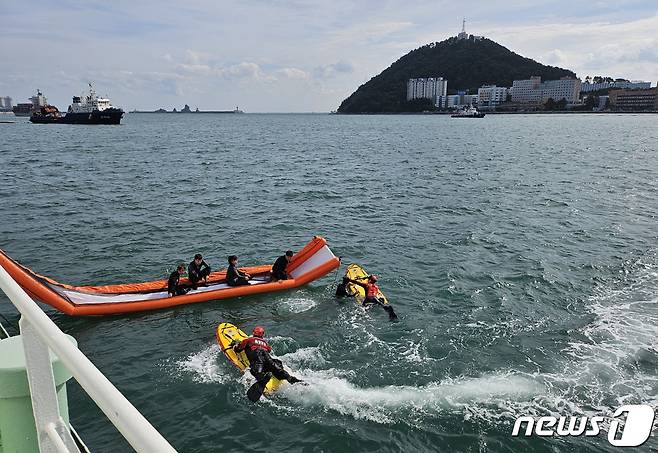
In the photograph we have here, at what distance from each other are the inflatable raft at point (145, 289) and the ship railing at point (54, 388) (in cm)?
1279

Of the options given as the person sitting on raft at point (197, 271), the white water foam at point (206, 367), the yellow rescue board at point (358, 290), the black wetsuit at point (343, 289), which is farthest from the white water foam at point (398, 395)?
the person sitting on raft at point (197, 271)

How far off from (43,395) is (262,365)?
9013mm

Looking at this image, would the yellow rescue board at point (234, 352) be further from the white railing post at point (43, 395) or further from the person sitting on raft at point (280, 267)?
the white railing post at point (43, 395)

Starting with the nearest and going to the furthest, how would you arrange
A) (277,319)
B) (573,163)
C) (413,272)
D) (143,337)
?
1. (143,337)
2. (277,319)
3. (413,272)
4. (573,163)

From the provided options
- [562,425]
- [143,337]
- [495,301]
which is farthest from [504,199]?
[143,337]

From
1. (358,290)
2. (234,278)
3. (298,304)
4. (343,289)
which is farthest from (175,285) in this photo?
(358,290)

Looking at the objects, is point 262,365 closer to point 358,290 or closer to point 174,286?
point 174,286

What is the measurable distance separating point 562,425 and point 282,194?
26.9 meters

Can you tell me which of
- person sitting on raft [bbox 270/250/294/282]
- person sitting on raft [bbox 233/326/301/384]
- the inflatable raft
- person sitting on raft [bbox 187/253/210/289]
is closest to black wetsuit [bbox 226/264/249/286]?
the inflatable raft

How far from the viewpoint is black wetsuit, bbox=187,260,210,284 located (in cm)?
1578

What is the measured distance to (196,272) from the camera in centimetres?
1589

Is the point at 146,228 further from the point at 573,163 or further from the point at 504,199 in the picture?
the point at 573,163

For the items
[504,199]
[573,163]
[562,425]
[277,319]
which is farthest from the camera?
[573,163]

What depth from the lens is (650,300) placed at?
52.7 ft
